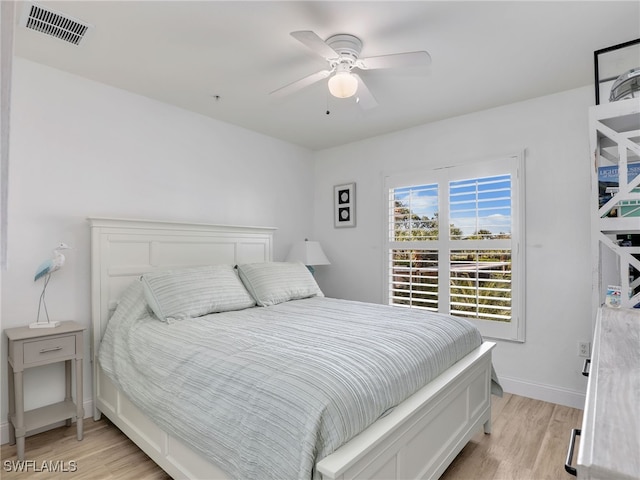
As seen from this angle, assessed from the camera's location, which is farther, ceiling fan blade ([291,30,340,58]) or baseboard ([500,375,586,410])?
baseboard ([500,375,586,410])

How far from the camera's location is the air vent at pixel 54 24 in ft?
6.24

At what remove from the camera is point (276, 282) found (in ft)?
9.78

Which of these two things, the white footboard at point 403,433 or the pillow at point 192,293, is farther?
the pillow at point 192,293

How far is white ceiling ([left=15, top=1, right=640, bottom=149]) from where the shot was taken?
1.87m

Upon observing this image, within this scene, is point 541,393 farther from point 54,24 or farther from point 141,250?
point 54,24

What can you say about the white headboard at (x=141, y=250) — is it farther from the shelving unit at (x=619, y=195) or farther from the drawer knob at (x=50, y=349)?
the shelving unit at (x=619, y=195)

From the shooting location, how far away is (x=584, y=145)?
275 centimetres

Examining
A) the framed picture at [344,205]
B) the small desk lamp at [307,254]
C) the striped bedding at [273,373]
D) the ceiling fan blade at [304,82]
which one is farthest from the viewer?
the framed picture at [344,205]

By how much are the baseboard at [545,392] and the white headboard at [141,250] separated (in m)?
2.64

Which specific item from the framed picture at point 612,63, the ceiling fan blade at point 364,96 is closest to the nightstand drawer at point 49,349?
the ceiling fan blade at point 364,96

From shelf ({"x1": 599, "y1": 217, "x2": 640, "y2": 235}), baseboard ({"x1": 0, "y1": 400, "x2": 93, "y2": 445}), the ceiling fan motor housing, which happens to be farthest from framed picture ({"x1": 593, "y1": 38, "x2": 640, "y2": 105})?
baseboard ({"x1": 0, "y1": 400, "x2": 93, "y2": 445})

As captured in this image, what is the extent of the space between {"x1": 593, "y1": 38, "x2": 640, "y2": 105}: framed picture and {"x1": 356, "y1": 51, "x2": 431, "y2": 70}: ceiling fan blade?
1212mm

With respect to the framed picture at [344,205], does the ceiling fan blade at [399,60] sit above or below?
above

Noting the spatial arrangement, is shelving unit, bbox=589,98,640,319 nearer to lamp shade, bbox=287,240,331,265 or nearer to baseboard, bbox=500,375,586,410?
baseboard, bbox=500,375,586,410
